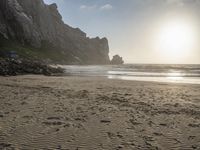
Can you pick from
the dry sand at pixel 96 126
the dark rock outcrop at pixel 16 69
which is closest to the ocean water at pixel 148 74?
the dark rock outcrop at pixel 16 69

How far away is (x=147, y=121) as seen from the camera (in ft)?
42.0

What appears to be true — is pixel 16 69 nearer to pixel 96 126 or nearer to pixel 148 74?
pixel 148 74

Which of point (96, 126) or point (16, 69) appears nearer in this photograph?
point (96, 126)

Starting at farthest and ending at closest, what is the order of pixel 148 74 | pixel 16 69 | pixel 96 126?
1. pixel 148 74
2. pixel 16 69
3. pixel 96 126

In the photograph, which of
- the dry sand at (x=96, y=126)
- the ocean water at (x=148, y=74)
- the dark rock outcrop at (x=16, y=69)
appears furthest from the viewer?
the ocean water at (x=148, y=74)

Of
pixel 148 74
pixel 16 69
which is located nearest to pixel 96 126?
pixel 16 69

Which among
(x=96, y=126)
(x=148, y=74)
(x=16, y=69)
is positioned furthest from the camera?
(x=148, y=74)

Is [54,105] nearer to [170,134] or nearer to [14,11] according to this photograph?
[170,134]

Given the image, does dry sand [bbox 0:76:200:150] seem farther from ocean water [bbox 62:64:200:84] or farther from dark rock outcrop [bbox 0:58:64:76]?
dark rock outcrop [bbox 0:58:64:76]

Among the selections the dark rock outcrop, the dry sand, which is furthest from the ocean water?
the dry sand

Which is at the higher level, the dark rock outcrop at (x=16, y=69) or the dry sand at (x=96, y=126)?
the dark rock outcrop at (x=16, y=69)

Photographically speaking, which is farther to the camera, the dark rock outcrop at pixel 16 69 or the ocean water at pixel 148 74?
A: the ocean water at pixel 148 74

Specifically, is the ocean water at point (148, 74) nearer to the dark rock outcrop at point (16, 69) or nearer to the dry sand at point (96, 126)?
the dark rock outcrop at point (16, 69)

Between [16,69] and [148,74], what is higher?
[16,69]
